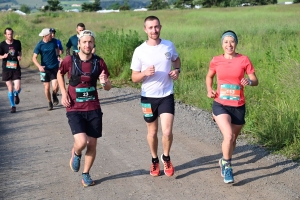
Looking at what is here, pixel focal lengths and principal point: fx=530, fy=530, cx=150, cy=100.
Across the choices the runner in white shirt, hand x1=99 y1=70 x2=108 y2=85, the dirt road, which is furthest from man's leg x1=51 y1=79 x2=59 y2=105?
hand x1=99 y1=70 x2=108 y2=85

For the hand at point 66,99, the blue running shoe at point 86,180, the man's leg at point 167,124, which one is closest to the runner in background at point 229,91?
the man's leg at point 167,124

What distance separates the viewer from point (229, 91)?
6184 millimetres

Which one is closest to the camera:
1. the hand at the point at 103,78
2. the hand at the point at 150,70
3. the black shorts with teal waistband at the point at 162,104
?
the hand at the point at 103,78

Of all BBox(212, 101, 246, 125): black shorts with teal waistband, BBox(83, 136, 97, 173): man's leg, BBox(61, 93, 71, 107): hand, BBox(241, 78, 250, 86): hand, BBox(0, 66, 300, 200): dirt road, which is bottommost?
BBox(0, 66, 300, 200): dirt road

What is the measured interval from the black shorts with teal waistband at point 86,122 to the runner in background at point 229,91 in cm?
138

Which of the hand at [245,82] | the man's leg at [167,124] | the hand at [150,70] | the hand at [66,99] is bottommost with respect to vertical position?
the man's leg at [167,124]

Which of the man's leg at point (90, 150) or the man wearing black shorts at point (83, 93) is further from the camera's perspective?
the man's leg at point (90, 150)

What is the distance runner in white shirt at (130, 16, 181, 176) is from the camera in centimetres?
620

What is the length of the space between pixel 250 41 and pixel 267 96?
940 cm

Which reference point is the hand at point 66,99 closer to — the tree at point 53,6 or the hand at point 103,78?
the hand at point 103,78

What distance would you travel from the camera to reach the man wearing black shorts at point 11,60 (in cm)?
1156

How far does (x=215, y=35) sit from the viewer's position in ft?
81.5

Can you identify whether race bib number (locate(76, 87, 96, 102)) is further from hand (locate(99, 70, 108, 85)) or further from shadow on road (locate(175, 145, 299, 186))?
shadow on road (locate(175, 145, 299, 186))

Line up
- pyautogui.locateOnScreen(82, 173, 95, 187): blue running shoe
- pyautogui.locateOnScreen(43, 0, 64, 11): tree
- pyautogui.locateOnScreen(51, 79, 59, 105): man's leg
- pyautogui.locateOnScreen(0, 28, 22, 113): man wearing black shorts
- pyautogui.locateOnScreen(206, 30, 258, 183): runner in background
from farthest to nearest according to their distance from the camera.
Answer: pyautogui.locateOnScreen(43, 0, 64, 11): tree → pyautogui.locateOnScreen(51, 79, 59, 105): man's leg → pyautogui.locateOnScreen(0, 28, 22, 113): man wearing black shorts → pyautogui.locateOnScreen(82, 173, 95, 187): blue running shoe → pyautogui.locateOnScreen(206, 30, 258, 183): runner in background
